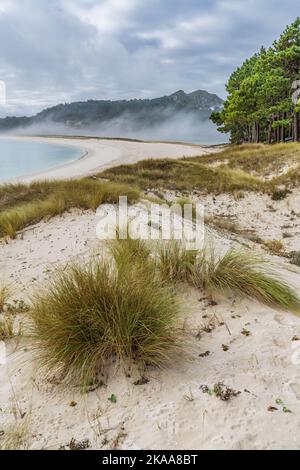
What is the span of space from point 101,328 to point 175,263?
62.6 inches

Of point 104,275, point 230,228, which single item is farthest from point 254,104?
point 104,275

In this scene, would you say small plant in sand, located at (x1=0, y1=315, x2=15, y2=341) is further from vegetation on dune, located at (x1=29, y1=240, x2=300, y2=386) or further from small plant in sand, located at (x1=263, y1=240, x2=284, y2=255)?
small plant in sand, located at (x1=263, y1=240, x2=284, y2=255)

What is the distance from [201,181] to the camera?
1439 cm

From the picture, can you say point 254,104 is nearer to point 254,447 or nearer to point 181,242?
point 181,242

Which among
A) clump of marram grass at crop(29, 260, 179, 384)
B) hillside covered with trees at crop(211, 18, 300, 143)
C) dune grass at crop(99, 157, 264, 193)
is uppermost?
hillside covered with trees at crop(211, 18, 300, 143)

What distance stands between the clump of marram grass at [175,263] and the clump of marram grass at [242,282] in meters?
0.12

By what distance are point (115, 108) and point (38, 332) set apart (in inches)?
6884

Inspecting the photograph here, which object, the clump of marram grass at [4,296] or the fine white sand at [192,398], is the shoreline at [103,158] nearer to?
the clump of marram grass at [4,296]

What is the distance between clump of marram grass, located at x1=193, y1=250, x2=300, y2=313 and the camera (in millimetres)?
3801

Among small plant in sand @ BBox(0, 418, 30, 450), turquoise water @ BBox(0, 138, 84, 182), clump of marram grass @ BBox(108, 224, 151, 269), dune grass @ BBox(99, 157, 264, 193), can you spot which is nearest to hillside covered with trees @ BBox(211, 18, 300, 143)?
dune grass @ BBox(99, 157, 264, 193)

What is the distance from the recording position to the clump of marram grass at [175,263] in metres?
4.12

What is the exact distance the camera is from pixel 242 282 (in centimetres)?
396

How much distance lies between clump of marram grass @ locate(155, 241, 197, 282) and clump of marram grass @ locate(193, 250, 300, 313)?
12 cm


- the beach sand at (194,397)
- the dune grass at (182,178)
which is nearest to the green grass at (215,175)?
the dune grass at (182,178)
